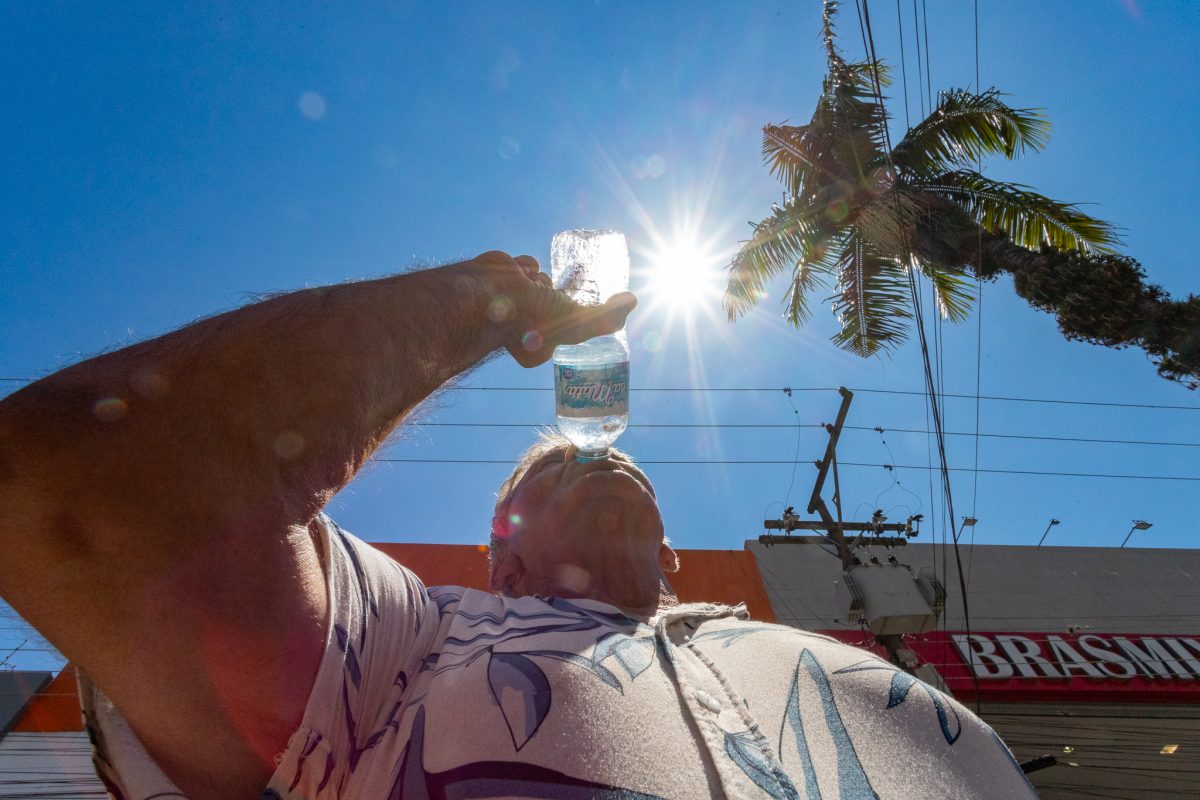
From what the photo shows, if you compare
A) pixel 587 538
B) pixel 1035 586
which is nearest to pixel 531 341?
pixel 587 538

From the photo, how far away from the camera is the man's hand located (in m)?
1.72

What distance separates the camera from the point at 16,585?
97cm

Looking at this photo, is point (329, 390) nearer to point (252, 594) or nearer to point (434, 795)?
point (252, 594)

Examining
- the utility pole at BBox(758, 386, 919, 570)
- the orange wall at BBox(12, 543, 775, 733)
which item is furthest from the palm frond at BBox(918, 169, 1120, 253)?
the orange wall at BBox(12, 543, 775, 733)

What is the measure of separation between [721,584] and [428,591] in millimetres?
7849

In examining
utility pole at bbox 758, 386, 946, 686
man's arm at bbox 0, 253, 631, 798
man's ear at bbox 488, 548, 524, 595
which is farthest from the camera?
utility pole at bbox 758, 386, 946, 686

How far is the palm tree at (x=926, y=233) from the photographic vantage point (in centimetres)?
544

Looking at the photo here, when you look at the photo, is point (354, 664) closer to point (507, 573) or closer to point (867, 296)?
point (507, 573)

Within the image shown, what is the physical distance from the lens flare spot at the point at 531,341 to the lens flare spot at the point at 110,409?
99 cm

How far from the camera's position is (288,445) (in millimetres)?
1124

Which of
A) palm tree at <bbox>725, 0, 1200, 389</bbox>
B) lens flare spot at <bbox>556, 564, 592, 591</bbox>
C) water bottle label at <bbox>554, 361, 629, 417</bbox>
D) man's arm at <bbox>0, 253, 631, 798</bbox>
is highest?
palm tree at <bbox>725, 0, 1200, 389</bbox>

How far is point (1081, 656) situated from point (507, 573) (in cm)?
1219

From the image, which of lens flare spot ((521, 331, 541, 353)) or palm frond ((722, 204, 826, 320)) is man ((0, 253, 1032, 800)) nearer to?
lens flare spot ((521, 331, 541, 353))

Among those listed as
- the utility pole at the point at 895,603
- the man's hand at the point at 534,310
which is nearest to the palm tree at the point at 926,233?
Result: the utility pole at the point at 895,603
